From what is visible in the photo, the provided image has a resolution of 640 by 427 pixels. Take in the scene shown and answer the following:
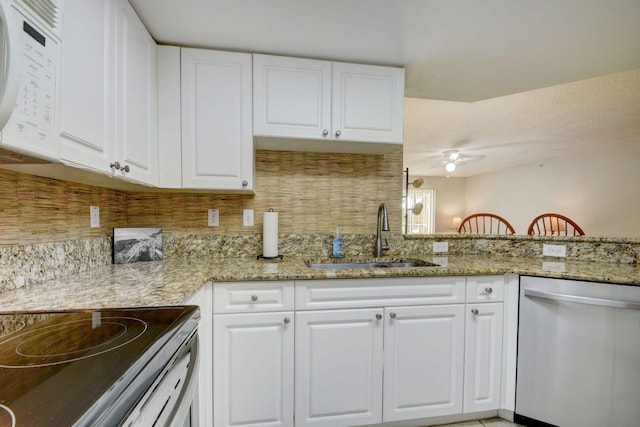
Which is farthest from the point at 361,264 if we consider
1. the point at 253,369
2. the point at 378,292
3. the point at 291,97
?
the point at 291,97

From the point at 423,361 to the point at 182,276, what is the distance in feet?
4.27

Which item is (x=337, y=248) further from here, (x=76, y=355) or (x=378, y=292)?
(x=76, y=355)

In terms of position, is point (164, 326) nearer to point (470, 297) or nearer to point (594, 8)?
point (470, 297)

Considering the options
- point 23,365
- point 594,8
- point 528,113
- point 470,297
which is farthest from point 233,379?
point 528,113

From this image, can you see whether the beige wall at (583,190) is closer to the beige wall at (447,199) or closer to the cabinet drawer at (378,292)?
the beige wall at (447,199)

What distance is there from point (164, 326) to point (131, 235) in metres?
1.24

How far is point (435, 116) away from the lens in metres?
3.27

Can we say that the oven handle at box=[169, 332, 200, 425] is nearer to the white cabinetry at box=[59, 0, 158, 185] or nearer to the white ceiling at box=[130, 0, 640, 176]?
the white cabinetry at box=[59, 0, 158, 185]

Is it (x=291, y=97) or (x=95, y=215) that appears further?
(x=291, y=97)

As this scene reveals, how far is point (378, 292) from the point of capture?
4.97 ft

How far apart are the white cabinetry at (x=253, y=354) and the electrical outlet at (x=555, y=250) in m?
1.87

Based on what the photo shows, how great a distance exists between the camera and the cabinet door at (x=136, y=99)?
1.25m

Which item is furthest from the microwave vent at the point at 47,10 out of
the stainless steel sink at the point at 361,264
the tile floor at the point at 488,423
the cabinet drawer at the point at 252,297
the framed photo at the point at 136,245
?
the tile floor at the point at 488,423

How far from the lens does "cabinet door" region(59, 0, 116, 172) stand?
0.92 m
